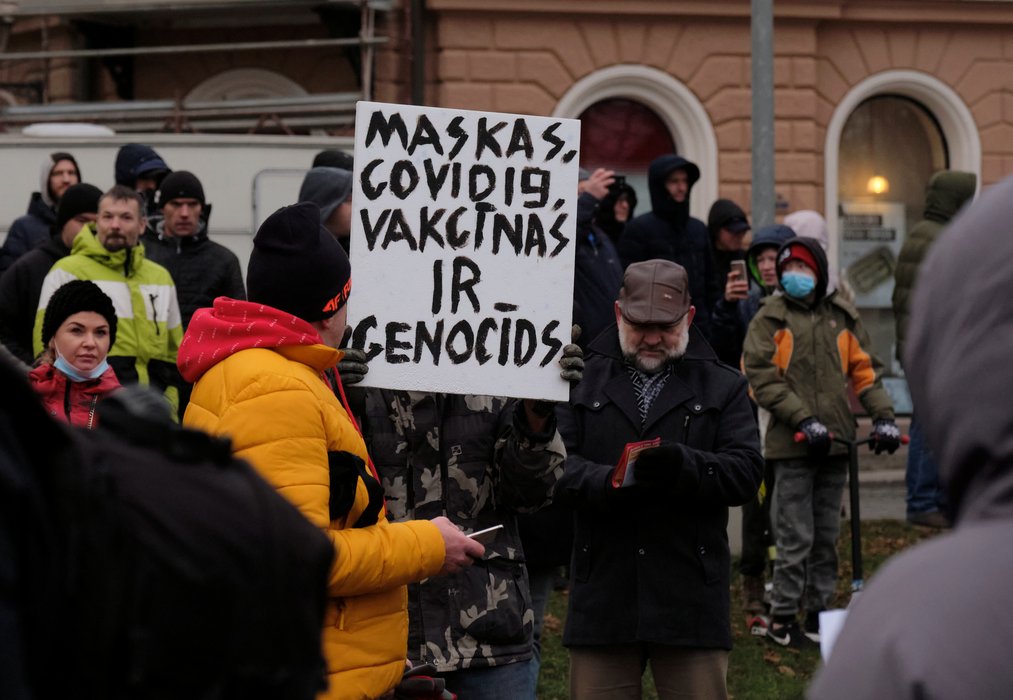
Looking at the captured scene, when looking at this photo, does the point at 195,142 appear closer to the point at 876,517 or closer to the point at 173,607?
the point at 876,517

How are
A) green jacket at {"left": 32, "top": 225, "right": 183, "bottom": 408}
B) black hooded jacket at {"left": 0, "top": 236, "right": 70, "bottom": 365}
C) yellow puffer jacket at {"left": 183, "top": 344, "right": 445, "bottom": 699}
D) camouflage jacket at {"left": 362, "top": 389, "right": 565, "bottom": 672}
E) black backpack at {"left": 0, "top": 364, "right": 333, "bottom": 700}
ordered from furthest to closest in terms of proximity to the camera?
black hooded jacket at {"left": 0, "top": 236, "right": 70, "bottom": 365}
green jacket at {"left": 32, "top": 225, "right": 183, "bottom": 408}
camouflage jacket at {"left": 362, "top": 389, "right": 565, "bottom": 672}
yellow puffer jacket at {"left": 183, "top": 344, "right": 445, "bottom": 699}
black backpack at {"left": 0, "top": 364, "right": 333, "bottom": 700}

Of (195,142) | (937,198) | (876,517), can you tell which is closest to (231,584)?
(937,198)

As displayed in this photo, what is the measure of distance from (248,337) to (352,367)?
0.79 m

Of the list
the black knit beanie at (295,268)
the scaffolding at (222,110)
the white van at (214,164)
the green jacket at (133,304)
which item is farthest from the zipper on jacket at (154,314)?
the scaffolding at (222,110)

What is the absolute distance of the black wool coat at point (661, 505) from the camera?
4.64 m

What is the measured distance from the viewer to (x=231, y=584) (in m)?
1.57

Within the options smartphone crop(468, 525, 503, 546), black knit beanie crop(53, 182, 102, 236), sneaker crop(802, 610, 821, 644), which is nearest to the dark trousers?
sneaker crop(802, 610, 821, 644)

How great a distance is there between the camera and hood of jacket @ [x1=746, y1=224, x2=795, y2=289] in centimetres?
887

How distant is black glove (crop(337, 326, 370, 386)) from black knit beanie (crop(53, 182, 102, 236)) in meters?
3.79

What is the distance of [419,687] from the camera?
11.8 ft

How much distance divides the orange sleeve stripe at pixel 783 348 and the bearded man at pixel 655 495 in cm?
278

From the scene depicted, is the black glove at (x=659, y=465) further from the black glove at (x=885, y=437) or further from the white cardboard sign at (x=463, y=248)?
the black glove at (x=885, y=437)

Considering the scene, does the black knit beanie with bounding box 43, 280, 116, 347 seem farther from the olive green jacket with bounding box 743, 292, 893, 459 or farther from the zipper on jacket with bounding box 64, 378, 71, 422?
the olive green jacket with bounding box 743, 292, 893, 459

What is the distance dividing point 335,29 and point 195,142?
15.1 ft
